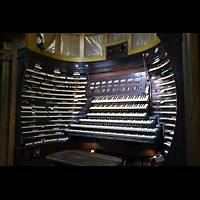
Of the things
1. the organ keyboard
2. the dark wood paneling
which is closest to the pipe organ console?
the organ keyboard

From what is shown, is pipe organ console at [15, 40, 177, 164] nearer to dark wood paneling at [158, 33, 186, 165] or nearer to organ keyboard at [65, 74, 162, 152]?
organ keyboard at [65, 74, 162, 152]

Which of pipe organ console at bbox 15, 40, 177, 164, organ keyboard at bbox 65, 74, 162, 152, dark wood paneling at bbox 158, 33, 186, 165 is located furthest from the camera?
pipe organ console at bbox 15, 40, 177, 164

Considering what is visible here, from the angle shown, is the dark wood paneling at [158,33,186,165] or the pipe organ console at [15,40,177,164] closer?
the dark wood paneling at [158,33,186,165]

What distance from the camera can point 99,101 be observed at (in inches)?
160

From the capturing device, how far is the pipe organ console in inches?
119

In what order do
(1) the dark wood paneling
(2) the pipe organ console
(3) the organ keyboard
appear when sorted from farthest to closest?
(2) the pipe organ console, (3) the organ keyboard, (1) the dark wood paneling
